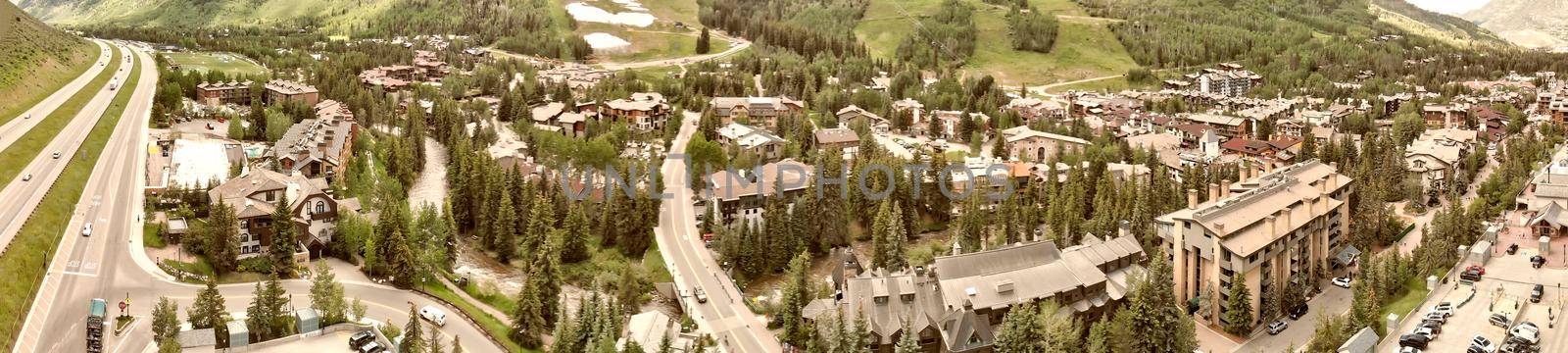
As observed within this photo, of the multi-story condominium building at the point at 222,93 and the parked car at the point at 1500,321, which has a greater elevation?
the multi-story condominium building at the point at 222,93

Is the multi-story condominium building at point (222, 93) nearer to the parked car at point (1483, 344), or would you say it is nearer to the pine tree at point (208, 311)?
the pine tree at point (208, 311)

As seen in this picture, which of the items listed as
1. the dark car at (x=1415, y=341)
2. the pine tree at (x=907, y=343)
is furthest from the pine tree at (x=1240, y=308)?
the pine tree at (x=907, y=343)

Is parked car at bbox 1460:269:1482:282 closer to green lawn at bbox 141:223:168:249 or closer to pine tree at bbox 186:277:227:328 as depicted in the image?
pine tree at bbox 186:277:227:328

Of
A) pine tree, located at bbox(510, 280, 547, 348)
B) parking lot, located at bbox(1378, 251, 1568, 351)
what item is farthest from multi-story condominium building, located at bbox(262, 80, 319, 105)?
parking lot, located at bbox(1378, 251, 1568, 351)

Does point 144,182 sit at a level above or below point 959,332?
above

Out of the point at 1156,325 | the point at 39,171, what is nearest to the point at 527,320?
the point at 1156,325

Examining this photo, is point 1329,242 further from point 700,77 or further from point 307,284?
point 700,77

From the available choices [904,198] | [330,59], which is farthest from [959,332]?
[330,59]
